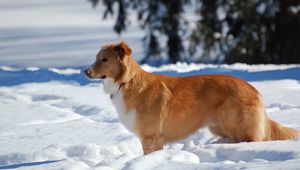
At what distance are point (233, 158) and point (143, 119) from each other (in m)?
1.06

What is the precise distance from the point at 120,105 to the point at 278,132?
156 cm

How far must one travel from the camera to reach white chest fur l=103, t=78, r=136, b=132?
6.06m

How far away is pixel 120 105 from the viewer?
20.2 ft

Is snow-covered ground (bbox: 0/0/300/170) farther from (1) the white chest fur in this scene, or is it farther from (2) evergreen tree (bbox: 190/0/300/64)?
(2) evergreen tree (bbox: 190/0/300/64)

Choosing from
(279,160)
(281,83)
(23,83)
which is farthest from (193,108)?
(23,83)

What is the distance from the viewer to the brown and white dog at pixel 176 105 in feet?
19.9

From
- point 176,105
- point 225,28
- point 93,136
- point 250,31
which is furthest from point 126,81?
point 225,28

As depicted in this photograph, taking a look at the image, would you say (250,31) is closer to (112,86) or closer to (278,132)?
(278,132)

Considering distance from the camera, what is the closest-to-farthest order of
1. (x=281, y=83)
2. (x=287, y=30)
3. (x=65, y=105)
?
(x=65, y=105) → (x=281, y=83) → (x=287, y=30)

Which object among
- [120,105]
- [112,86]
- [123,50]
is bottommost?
[120,105]

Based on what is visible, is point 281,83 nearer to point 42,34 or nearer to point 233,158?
point 233,158

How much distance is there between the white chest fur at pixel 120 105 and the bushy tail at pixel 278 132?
1.31 m

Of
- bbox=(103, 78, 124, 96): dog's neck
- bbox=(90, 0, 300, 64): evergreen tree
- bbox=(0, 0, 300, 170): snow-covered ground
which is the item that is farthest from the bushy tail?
bbox=(90, 0, 300, 64): evergreen tree

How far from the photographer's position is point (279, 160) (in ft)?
16.5
